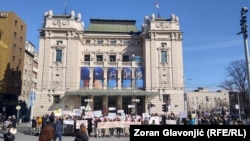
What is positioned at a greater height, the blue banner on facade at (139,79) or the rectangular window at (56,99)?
the blue banner on facade at (139,79)

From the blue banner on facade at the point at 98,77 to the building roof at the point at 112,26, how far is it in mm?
10565

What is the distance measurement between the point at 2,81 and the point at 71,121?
119 feet

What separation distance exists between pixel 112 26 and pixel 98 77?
14.6 metres

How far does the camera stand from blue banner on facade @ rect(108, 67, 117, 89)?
61000 millimetres

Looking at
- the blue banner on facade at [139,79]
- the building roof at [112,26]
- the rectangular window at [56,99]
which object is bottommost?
the rectangular window at [56,99]

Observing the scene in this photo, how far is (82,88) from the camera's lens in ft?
197

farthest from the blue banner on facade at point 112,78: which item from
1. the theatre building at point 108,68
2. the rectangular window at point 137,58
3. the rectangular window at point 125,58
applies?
the rectangular window at point 137,58

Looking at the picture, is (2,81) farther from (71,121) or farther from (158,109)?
(71,121)

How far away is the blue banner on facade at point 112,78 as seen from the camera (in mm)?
61000

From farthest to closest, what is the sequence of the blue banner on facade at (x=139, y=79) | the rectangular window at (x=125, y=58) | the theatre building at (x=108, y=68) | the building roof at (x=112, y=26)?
the building roof at (x=112, y=26)
the rectangular window at (x=125, y=58)
the blue banner on facade at (x=139, y=79)
the theatre building at (x=108, y=68)

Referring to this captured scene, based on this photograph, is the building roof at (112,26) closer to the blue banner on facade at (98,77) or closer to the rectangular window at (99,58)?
the rectangular window at (99,58)

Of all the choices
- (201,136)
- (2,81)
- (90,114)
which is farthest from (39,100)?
(201,136)

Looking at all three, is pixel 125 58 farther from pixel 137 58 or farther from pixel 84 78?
pixel 84 78

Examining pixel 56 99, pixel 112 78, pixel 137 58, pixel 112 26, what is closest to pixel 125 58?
pixel 137 58
